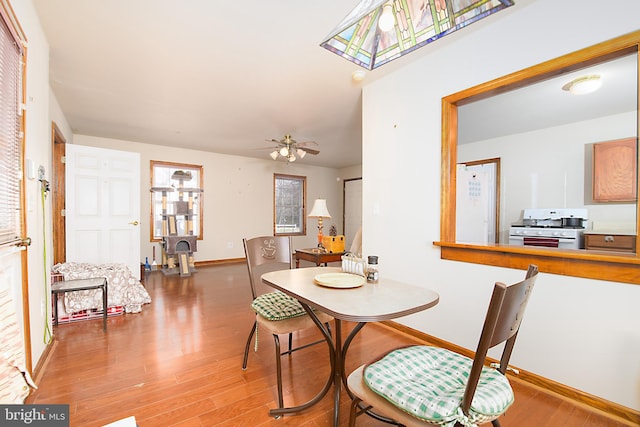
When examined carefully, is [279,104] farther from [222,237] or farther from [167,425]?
[222,237]

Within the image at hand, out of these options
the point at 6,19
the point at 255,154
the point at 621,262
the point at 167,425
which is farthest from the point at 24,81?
the point at 255,154

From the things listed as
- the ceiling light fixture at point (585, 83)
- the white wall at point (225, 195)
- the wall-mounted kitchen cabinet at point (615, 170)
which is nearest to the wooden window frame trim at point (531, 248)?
the ceiling light fixture at point (585, 83)

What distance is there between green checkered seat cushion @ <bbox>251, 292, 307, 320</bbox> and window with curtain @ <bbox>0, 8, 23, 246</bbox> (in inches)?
51.6

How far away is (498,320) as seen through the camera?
80cm

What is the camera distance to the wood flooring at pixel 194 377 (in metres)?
1.54

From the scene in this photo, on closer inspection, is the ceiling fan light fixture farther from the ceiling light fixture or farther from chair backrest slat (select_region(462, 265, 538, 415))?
the ceiling light fixture

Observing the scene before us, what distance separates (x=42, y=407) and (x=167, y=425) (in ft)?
1.81

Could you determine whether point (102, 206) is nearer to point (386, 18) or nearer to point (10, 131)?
point (10, 131)

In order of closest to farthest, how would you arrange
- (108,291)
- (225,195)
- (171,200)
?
(108,291) → (171,200) → (225,195)

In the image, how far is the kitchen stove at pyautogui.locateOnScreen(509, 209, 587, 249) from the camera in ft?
12.6

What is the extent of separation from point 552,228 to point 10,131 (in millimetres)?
5601

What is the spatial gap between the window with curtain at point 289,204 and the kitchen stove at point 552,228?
15.9 ft

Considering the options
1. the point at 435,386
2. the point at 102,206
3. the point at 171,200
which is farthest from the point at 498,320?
the point at 171,200

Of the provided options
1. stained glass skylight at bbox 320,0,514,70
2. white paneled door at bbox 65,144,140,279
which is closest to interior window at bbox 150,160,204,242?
white paneled door at bbox 65,144,140,279
